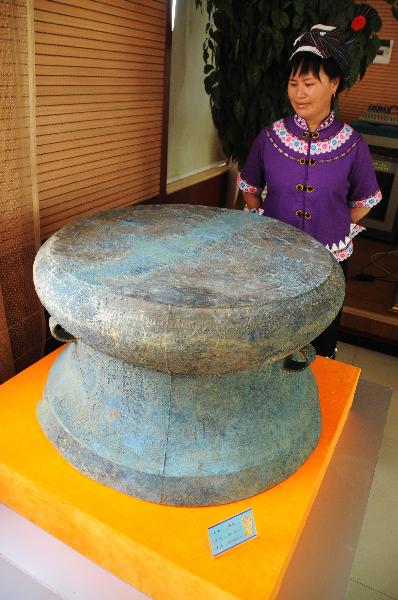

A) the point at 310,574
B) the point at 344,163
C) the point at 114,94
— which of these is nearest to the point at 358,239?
the point at 344,163

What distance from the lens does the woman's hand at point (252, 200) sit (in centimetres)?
199

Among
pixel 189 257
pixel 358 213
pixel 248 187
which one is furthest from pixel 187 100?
pixel 189 257

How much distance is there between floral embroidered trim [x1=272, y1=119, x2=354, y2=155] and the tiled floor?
1332mm

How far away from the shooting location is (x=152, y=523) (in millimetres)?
1073

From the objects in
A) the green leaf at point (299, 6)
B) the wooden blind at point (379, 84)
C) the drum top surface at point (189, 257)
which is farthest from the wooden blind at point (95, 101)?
the wooden blind at point (379, 84)

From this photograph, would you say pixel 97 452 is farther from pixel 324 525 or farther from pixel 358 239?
pixel 358 239

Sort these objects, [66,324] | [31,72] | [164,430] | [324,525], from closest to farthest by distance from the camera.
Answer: [66,324] → [164,430] → [31,72] → [324,525]

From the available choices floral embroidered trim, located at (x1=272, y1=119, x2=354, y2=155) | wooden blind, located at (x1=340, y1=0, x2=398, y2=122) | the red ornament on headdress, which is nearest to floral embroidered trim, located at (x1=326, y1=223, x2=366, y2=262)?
floral embroidered trim, located at (x1=272, y1=119, x2=354, y2=155)

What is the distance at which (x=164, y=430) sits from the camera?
43.7 inches

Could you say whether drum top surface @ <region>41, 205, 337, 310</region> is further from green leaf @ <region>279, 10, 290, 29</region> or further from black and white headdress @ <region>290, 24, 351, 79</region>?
green leaf @ <region>279, 10, 290, 29</region>

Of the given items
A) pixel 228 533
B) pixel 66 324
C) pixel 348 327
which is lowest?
pixel 348 327

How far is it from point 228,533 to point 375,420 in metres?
1.00

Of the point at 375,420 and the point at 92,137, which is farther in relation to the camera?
the point at 375,420

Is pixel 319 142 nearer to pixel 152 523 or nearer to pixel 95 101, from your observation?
pixel 95 101
